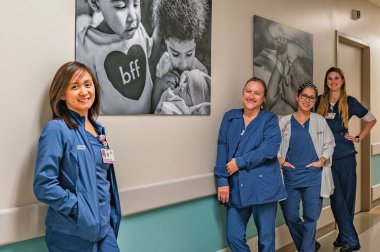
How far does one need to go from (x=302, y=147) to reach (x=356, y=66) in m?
2.68

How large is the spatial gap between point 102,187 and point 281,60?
243cm

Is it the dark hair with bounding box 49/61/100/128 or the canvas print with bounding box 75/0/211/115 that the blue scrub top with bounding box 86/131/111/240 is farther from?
the canvas print with bounding box 75/0/211/115

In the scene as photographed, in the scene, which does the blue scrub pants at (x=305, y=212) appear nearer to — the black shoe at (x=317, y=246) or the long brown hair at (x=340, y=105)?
the black shoe at (x=317, y=246)

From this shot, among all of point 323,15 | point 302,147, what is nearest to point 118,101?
point 302,147

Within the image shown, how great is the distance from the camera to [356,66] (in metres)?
5.62

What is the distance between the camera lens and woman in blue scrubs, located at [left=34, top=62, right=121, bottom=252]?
1.75m

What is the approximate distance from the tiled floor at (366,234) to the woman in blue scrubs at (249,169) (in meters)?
1.40

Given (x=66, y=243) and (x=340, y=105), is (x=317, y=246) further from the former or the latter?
(x=66, y=243)

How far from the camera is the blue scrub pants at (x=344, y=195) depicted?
13.0ft

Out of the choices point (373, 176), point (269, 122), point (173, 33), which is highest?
point (173, 33)

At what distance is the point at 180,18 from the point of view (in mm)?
2779

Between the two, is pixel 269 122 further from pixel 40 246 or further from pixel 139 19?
pixel 40 246

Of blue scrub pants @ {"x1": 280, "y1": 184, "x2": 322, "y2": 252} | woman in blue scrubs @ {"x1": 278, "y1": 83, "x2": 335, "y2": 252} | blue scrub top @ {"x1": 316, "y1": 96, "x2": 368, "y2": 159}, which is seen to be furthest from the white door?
blue scrub pants @ {"x1": 280, "y1": 184, "x2": 322, "y2": 252}

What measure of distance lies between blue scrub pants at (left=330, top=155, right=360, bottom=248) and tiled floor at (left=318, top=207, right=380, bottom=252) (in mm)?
167
